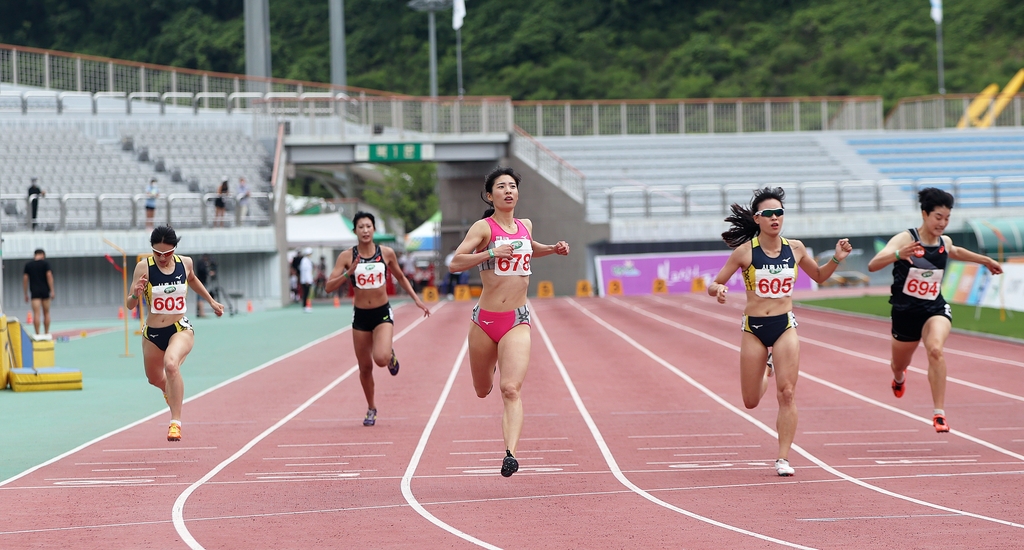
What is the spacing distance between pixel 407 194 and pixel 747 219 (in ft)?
216

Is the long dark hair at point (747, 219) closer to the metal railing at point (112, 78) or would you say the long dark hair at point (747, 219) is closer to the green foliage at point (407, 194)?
the metal railing at point (112, 78)

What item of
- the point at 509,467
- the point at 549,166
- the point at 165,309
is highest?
the point at 549,166

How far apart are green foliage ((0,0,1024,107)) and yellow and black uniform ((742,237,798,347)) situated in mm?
61465

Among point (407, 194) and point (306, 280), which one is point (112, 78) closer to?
point (306, 280)

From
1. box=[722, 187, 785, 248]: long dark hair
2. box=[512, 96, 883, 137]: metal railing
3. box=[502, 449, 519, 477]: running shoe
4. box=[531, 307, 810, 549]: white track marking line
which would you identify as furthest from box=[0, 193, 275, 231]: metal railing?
box=[502, 449, 519, 477]: running shoe

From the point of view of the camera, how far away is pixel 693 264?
39.4 m

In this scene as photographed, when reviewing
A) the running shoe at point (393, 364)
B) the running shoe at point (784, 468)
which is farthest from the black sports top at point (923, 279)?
the running shoe at point (393, 364)

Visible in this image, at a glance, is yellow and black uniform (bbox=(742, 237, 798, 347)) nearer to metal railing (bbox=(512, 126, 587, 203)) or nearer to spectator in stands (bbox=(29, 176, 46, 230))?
spectator in stands (bbox=(29, 176, 46, 230))

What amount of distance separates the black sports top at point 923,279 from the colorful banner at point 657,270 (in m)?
28.5

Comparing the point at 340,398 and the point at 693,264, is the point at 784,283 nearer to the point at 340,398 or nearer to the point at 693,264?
the point at 340,398

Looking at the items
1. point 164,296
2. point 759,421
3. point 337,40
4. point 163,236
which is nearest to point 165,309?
point 164,296

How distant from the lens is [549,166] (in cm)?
4219

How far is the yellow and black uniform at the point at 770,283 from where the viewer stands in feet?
30.2

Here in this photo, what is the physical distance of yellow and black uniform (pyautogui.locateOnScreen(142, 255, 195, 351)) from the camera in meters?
10.7
